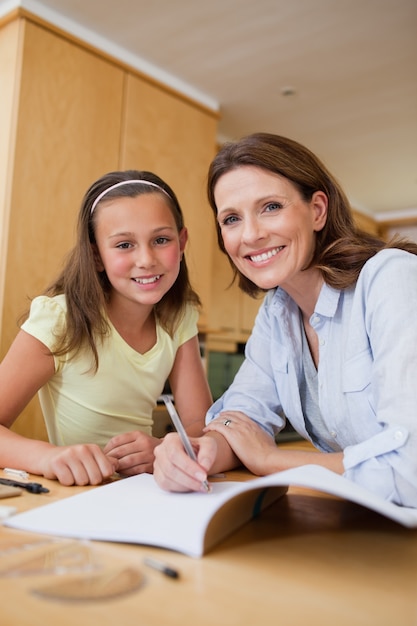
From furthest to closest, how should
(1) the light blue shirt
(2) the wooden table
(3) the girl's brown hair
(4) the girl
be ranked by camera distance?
(4) the girl, (3) the girl's brown hair, (1) the light blue shirt, (2) the wooden table

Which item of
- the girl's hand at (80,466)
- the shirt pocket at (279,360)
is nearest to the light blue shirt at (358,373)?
the shirt pocket at (279,360)

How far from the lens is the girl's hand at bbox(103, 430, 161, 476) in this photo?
927 millimetres

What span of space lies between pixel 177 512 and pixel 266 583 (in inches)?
6.6

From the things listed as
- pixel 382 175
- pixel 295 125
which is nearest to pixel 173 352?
pixel 295 125

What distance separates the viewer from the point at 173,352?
56.5 inches

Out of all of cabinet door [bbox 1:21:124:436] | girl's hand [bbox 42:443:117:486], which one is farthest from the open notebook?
cabinet door [bbox 1:21:124:436]

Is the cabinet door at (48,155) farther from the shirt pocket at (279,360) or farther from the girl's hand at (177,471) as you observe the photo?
the girl's hand at (177,471)

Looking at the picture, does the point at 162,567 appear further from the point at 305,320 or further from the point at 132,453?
the point at 305,320

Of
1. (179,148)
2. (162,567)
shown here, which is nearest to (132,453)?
(162,567)

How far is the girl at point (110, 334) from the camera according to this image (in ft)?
3.85

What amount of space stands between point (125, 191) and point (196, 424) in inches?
22.1

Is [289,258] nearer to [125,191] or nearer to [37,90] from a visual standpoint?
[125,191]

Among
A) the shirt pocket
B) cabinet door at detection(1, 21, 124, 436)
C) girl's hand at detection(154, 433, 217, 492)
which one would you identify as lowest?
girl's hand at detection(154, 433, 217, 492)

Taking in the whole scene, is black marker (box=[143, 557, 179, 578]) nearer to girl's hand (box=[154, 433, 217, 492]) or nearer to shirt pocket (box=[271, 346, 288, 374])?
girl's hand (box=[154, 433, 217, 492])
